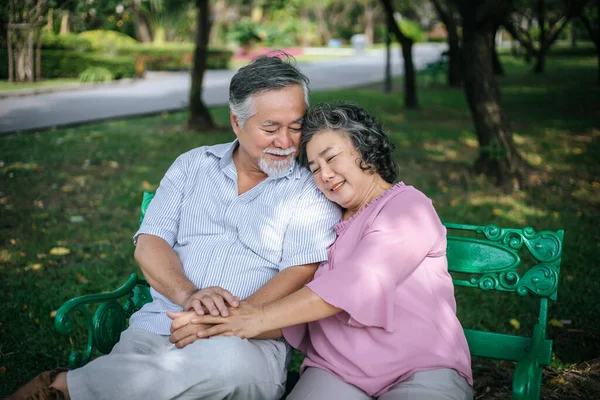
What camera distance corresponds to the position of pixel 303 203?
2883 mm

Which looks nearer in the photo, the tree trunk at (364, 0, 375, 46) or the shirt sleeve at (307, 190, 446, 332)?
the shirt sleeve at (307, 190, 446, 332)

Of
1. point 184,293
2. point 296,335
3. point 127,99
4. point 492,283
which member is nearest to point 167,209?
point 184,293

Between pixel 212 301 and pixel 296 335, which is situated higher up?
pixel 212 301

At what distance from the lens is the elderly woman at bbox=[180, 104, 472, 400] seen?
7.96 ft

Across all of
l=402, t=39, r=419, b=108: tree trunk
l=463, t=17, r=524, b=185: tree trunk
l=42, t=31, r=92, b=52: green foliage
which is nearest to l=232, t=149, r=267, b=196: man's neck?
l=463, t=17, r=524, b=185: tree trunk

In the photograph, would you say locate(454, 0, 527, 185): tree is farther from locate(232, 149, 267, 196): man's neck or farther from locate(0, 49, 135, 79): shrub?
Result: locate(0, 49, 135, 79): shrub

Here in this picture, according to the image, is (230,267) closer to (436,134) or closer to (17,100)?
(436,134)

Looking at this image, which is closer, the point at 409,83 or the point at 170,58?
the point at 409,83

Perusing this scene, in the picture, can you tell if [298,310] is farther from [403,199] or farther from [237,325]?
[403,199]

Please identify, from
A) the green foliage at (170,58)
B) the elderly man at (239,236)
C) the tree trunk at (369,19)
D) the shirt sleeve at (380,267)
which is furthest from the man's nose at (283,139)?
the tree trunk at (369,19)

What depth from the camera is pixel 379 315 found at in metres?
2.43

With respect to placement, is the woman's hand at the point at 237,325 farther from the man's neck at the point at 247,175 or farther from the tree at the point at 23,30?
the tree at the point at 23,30

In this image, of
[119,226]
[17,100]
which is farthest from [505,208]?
[17,100]

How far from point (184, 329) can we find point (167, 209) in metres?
0.73
